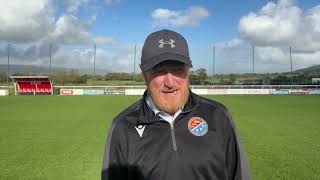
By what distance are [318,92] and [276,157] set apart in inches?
1588

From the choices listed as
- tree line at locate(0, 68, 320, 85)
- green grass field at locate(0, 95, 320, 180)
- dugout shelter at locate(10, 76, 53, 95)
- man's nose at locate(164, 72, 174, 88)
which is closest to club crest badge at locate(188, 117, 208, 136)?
man's nose at locate(164, 72, 174, 88)

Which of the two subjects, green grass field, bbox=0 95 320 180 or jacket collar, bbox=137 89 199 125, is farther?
green grass field, bbox=0 95 320 180

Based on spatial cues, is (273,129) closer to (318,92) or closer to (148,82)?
(148,82)

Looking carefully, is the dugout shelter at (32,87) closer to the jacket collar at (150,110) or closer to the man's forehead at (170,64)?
the jacket collar at (150,110)

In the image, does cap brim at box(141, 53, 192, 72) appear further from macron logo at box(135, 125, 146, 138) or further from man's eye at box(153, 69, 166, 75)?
macron logo at box(135, 125, 146, 138)

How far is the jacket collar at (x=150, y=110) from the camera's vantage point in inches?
97.9

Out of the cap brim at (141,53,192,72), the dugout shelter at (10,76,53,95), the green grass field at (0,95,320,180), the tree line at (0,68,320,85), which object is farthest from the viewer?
the tree line at (0,68,320,85)

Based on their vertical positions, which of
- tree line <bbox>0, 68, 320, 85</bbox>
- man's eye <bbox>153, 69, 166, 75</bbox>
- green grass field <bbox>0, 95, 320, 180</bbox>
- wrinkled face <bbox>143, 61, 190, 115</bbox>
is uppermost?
tree line <bbox>0, 68, 320, 85</bbox>

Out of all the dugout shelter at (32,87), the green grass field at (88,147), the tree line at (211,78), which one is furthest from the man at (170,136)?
the tree line at (211,78)

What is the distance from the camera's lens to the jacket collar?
97.9 inches

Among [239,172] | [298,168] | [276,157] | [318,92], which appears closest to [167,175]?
[239,172]

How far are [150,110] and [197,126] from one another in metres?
0.34

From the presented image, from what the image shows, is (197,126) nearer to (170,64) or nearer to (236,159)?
(236,159)

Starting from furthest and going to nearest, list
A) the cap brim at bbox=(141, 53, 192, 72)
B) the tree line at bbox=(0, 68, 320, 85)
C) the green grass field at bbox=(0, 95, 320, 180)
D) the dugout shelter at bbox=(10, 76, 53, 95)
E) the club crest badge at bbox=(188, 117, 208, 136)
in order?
the tree line at bbox=(0, 68, 320, 85)
the dugout shelter at bbox=(10, 76, 53, 95)
the green grass field at bbox=(0, 95, 320, 180)
the club crest badge at bbox=(188, 117, 208, 136)
the cap brim at bbox=(141, 53, 192, 72)
